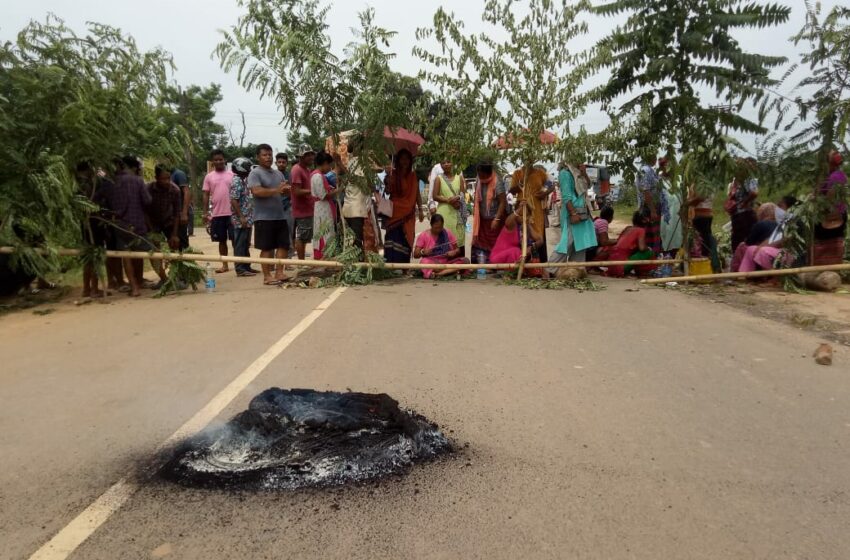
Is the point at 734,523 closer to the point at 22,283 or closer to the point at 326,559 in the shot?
the point at 326,559

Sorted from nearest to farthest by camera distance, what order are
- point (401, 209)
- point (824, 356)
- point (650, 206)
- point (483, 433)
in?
point (483, 433)
point (824, 356)
point (401, 209)
point (650, 206)

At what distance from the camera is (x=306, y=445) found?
3.49 metres

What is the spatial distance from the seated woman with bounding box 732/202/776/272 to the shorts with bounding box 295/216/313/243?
23.6 feet

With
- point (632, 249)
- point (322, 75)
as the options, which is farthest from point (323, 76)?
point (632, 249)

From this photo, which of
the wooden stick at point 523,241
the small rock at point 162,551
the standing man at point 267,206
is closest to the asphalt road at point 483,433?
the small rock at point 162,551

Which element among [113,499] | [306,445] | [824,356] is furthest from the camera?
[824,356]

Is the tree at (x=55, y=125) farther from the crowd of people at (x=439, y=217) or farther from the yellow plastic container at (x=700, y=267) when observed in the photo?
the yellow plastic container at (x=700, y=267)

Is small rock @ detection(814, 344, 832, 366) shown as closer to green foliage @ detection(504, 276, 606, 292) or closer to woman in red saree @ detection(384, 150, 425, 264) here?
green foliage @ detection(504, 276, 606, 292)

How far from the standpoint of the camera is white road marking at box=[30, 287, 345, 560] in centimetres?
255

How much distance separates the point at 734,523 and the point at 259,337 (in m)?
4.50

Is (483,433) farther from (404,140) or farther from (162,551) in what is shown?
(404,140)

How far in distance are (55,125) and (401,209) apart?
5.10m

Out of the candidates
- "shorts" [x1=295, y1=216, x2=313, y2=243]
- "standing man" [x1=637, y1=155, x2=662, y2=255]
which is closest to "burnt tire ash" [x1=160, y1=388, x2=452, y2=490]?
"shorts" [x1=295, y1=216, x2=313, y2=243]

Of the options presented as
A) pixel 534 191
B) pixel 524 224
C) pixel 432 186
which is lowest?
pixel 524 224
